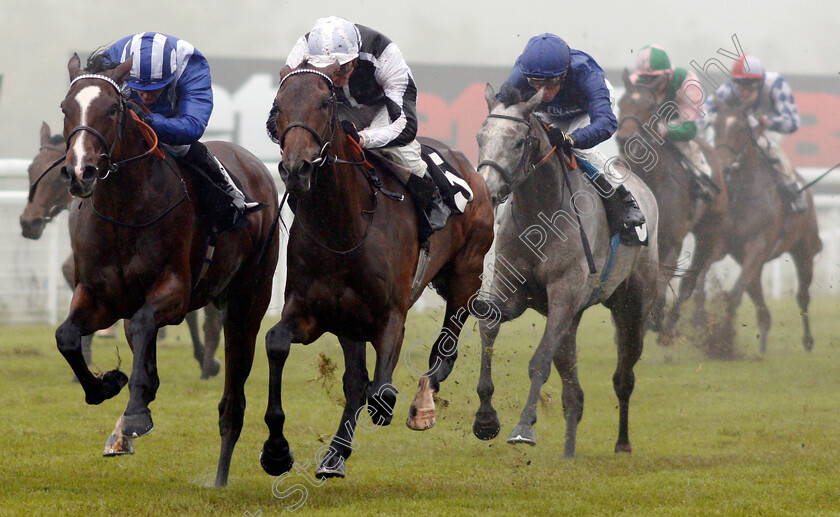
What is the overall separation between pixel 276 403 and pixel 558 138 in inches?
106

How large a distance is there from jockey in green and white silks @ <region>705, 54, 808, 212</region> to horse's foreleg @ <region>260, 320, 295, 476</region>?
8.49 m

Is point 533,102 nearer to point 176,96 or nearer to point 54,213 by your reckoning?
point 176,96

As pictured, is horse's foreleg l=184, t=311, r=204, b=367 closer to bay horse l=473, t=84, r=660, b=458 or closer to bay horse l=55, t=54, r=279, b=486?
bay horse l=473, t=84, r=660, b=458

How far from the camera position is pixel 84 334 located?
16.7 ft

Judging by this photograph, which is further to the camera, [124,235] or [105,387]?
[105,387]

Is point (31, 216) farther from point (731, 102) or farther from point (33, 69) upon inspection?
point (33, 69)

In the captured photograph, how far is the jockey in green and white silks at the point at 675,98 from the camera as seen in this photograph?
33.9 feet

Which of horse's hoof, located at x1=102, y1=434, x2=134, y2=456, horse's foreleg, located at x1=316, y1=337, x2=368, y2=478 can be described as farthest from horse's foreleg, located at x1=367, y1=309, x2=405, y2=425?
horse's hoof, located at x1=102, y1=434, x2=134, y2=456

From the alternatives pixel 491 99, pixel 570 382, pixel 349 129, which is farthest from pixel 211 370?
pixel 349 129

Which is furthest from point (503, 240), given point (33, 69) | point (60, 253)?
point (33, 69)

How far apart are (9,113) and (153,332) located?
30.6 m

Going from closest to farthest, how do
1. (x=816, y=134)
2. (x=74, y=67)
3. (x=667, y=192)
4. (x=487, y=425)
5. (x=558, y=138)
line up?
(x=74, y=67) → (x=487, y=425) → (x=558, y=138) → (x=667, y=192) → (x=816, y=134)

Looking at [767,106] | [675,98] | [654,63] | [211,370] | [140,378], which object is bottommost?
[211,370]

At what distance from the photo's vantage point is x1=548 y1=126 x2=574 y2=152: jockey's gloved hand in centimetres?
681
